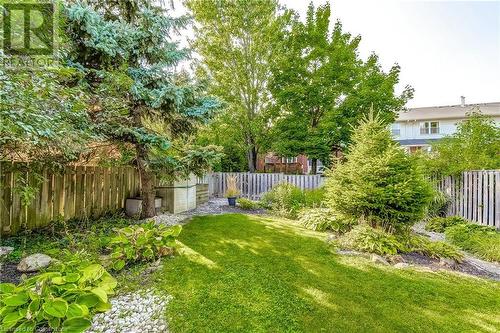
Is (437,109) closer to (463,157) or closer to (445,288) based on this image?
(463,157)

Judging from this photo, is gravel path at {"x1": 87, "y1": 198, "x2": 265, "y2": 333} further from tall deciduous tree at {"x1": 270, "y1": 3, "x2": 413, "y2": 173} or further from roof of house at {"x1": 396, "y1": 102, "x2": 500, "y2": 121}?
roof of house at {"x1": 396, "y1": 102, "x2": 500, "y2": 121}

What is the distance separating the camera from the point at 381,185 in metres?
5.14

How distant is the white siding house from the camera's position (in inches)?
802

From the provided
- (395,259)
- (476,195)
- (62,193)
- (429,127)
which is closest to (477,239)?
(476,195)

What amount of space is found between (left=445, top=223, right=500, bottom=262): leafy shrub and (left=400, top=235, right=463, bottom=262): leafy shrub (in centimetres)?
89

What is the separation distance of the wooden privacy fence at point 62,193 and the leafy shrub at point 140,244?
168 centimetres

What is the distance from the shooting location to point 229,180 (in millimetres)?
11422

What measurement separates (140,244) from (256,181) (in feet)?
27.7

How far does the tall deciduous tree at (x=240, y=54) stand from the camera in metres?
13.2

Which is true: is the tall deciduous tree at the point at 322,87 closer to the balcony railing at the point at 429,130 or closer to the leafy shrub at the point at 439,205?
the leafy shrub at the point at 439,205

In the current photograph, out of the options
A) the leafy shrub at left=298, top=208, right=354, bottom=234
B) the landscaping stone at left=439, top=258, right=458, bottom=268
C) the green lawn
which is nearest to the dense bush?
the landscaping stone at left=439, top=258, right=458, bottom=268

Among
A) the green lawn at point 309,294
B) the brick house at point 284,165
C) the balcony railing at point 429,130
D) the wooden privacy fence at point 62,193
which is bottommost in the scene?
the green lawn at point 309,294

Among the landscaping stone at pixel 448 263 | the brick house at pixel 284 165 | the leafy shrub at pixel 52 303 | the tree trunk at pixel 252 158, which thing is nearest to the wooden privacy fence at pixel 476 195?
the landscaping stone at pixel 448 263

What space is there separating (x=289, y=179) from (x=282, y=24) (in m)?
8.51
